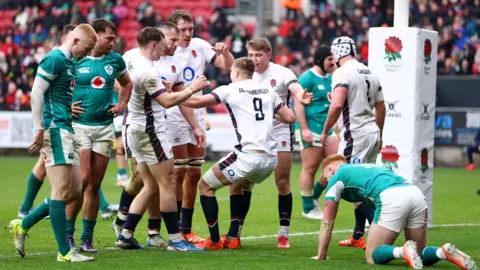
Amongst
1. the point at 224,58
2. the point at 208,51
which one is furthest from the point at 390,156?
the point at 208,51

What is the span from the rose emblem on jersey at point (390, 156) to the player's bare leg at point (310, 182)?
1.55 m

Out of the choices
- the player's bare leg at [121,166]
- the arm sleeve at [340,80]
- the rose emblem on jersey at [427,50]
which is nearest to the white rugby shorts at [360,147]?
the arm sleeve at [340,80]

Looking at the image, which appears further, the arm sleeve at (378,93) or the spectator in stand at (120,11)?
the spectator in stand at (120,11)

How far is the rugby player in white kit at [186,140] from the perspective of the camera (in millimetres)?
10688

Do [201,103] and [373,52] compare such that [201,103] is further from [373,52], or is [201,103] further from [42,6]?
[42,6]

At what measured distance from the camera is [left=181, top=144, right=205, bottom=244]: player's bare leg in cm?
1059

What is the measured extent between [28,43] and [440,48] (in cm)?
1393

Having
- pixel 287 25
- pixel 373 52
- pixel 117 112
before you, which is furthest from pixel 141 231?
pixel 287 25

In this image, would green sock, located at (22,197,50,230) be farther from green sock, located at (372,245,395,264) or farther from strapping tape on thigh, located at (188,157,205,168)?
green sock, located at (372,245,395,264)

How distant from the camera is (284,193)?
10.7 meters

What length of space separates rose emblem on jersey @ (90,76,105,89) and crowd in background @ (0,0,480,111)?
A: 1688 centimetres

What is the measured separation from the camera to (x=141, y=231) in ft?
37.7

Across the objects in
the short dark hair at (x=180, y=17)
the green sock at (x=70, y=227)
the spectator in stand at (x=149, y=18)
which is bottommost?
the green sock at (x=70, y=227)

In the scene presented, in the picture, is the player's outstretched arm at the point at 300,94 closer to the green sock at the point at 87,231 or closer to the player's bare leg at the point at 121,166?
the green sock at the point at 87,231
